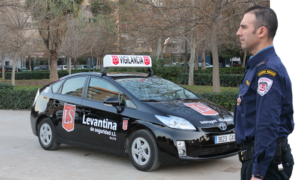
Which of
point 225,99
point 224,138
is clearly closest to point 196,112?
point 224,138

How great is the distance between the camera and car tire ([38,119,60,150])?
6.94 metres

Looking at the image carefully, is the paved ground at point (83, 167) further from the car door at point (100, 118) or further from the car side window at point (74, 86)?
the car side window at point (74, 86)

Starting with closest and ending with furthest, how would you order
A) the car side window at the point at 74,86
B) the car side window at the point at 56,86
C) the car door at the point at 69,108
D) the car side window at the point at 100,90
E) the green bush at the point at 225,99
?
the car side window at the point at 100,90 → the car door at the point at 69,108 → the car side window at the point at 74,86 → the car side window at the point at 56,86 → the green bush at the point at 225,99

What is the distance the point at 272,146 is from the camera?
88.0 inches

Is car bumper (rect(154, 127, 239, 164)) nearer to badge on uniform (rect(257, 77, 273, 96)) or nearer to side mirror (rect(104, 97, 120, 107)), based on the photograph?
side mirror (rect(104, 97, 120, 107))

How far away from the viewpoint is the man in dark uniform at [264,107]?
7.38ft

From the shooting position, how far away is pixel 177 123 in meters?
5.25

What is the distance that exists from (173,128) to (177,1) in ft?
31.3

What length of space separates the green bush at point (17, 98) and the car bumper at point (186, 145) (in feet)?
29.7

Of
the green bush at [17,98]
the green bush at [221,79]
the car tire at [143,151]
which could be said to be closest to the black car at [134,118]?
the car tire at [143,151]

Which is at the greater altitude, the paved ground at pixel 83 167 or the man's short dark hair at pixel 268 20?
the man's short dark hair at pixel 268 20

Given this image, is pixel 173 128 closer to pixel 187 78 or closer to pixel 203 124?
pixel 203 124

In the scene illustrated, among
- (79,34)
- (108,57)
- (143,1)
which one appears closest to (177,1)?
(143,1)

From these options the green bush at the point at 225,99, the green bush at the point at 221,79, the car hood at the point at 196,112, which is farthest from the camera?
the green bush at the point at 221,79
